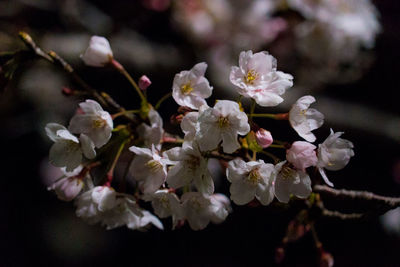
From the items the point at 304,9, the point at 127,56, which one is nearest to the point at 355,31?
the point at 304,9

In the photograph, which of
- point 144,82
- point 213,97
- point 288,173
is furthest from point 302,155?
point 213,97

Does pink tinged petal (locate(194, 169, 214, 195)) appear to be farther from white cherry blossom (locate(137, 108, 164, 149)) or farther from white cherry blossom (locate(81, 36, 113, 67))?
white cherry blossom (locate(81, 36, 113, 67))

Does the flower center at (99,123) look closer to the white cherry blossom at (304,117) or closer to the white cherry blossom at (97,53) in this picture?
the white cherry blossom at (97,53)

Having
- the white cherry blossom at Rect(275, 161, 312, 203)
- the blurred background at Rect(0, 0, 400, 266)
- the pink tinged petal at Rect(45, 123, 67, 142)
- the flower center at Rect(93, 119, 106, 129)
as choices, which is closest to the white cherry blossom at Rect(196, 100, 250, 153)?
the white cherry blossom at Rect(275, 161, 312, 203)

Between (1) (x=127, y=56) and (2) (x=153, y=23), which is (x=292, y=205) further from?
(2) (x=153, y=23)

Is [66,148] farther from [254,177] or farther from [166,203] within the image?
[254,177]

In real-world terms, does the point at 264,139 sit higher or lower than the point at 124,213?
higher
